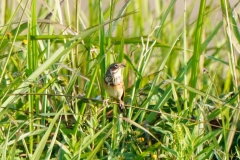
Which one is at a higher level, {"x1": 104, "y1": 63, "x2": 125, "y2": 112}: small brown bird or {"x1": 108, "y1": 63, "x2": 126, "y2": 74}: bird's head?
{"x1": 108, "y1": 63, "x2": 126, "y2": 74}: bird's head

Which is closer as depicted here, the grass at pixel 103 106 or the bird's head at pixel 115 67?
the grass at pixel 103 106

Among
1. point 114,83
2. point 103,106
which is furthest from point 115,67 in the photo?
point 103,106

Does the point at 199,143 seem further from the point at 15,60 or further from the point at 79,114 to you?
the point at 15,60

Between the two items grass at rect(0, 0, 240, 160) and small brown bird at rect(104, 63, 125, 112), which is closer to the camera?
grass at rect(0, 0, 240, 160)

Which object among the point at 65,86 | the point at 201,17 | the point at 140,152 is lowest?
the point at 140,152

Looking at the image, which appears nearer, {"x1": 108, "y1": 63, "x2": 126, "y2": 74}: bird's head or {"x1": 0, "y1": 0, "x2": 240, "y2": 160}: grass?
{"x1": 0, "y1": 0, "x2": 240, "y2": 160}: grass

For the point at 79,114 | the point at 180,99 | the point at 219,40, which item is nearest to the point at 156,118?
the point at 180,99

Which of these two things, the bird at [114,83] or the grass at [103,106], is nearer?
the grass at [103,106]

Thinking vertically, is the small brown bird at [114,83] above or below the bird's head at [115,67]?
below
